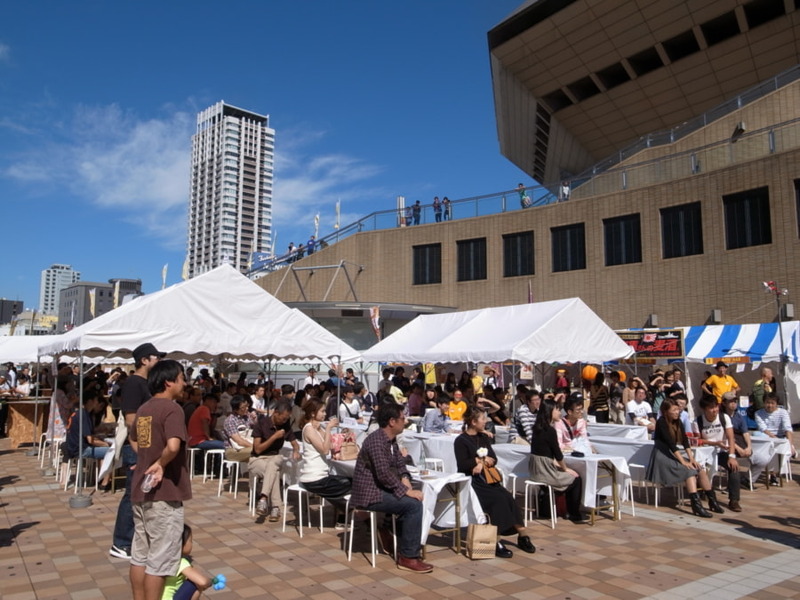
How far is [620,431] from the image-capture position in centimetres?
1053

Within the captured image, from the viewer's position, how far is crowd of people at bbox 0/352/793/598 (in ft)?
13.4

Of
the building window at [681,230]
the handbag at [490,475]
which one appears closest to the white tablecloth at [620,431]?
the handbag at [490,475]

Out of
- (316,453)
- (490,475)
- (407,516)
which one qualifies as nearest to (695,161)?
(490,475)

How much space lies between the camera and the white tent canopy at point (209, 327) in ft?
32.3

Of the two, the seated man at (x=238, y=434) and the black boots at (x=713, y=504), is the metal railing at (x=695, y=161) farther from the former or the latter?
the seated man at (x=238, y=434)

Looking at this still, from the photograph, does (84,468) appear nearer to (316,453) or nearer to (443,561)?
(316,453)

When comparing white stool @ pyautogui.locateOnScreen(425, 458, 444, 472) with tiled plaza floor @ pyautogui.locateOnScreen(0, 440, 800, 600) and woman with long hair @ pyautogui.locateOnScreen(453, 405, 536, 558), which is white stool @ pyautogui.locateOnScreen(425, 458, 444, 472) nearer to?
tiled plaza floor @ pyautogui.locateOnScreen(0, 440, 800, 600)

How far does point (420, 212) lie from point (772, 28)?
51.7 ft

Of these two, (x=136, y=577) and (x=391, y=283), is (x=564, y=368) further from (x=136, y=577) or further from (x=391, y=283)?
(x=136, y=577)

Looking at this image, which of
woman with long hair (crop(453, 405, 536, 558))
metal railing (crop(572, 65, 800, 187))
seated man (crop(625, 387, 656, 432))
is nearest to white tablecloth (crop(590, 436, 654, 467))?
seated man (crop(625, 387, 656, 432))

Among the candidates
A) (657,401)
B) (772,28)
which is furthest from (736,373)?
(772,28)

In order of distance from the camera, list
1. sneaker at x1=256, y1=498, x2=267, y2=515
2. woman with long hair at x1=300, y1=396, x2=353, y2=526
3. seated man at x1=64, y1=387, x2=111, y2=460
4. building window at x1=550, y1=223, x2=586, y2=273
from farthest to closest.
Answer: building window at x1=550, y1=223, x2=586, y2=273, seated man at x1=64, y1=387, x2=111, y2=460, sneaker at x1=256, y1=498, x2=267, y2=515, woman with long hair at x1=300, y1=396, x2=353, y2=526

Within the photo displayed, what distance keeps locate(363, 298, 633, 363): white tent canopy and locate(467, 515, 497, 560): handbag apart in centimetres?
519

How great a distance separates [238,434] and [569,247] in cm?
1950
